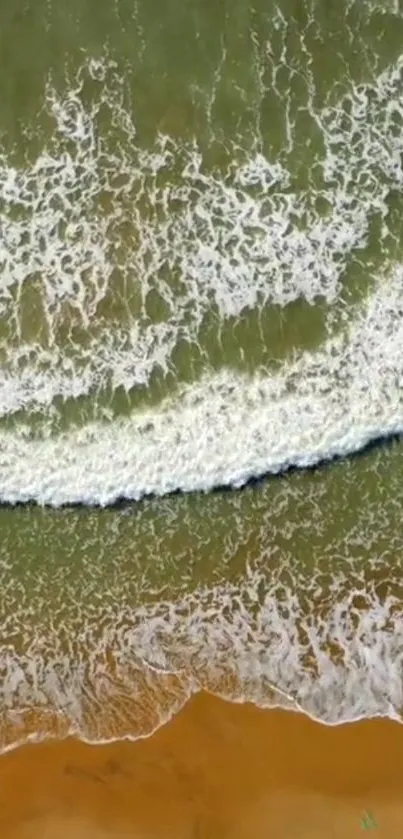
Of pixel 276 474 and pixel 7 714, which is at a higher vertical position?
pixel 276 474

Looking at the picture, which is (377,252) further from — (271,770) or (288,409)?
(271,770)

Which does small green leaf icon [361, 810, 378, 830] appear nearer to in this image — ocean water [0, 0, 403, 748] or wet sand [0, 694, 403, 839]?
wet sand [0, 694, 403, 839]

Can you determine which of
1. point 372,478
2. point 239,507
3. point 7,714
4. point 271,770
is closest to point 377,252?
point 372,478

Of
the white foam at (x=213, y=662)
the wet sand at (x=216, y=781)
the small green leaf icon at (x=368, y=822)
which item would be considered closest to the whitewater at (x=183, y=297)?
the white foam at (x=213, y=662)

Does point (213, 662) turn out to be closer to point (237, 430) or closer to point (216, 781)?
point (216, 781)

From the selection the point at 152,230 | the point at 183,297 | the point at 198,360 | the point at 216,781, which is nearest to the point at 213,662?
the point at 216,781

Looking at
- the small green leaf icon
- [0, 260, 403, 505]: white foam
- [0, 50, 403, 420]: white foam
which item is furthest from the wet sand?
[0, 50, 403, 420]: white foam

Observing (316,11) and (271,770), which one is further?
(316,11)
